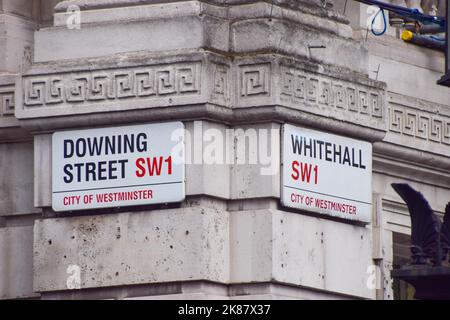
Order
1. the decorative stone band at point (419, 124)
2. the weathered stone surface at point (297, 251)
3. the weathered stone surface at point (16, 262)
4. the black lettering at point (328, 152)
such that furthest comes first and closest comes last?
the decorative stone band at point (419, 124) → the weathered stone surface at point (16, 262) → the black lettering at point (328, 152) → the weathered stone surface at point (297, 251)

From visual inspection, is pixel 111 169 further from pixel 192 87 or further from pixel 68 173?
pixel 192 87

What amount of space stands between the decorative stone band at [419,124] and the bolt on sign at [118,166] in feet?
10.9

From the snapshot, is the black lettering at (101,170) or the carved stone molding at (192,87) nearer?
the carved stone molding at (192,87)

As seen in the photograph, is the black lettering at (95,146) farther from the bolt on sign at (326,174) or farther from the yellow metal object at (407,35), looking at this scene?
the yellow metal object at (407,35)

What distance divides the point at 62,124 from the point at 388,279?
4.27m

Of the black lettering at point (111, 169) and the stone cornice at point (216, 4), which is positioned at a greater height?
the stone cornice at point (216, 4)

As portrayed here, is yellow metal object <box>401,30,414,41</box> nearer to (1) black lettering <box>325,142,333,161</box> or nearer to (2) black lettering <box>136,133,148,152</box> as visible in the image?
(1) black lettering <box>325,142,333,161</box>

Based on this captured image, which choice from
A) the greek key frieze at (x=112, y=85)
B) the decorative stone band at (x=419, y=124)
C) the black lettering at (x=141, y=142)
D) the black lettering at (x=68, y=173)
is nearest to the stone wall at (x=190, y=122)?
the greek key frieze at (x=112, y=85)

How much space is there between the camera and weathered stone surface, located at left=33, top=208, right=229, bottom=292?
21969 mm

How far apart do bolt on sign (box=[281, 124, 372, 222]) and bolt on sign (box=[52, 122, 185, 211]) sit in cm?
109

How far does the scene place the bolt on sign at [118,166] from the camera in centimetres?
2222

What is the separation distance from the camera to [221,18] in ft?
74.4

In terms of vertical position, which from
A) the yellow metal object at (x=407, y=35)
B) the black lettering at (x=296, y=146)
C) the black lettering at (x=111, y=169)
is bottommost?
the black lettering at (x=111, y=169)
